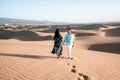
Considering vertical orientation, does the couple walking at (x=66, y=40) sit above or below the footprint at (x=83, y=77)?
above

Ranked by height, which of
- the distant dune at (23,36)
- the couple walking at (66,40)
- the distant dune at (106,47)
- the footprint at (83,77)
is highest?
the couple walking at (66,40)

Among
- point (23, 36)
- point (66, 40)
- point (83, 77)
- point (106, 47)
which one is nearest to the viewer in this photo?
point (83, 77)

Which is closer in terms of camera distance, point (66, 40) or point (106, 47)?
point (66, 40)

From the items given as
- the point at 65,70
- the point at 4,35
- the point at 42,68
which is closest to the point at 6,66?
the point at 42,68

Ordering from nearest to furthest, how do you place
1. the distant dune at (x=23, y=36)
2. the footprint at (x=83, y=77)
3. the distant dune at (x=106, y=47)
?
the footprint at (x=83, y=77)
the distant dune at (x=106, y=47)
the distant dune at (x=23, y=36)

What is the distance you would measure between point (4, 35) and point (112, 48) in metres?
33.2

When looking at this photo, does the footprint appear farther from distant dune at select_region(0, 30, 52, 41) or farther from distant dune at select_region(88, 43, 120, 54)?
distant dune at select_region(0, 30, 52, 41)

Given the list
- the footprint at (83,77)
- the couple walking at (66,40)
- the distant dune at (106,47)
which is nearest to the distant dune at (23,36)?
the distant dune at (106,47)

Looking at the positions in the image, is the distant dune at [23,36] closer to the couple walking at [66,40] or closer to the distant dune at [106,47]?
the distant dune at [106,47]

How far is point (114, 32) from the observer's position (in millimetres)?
48562

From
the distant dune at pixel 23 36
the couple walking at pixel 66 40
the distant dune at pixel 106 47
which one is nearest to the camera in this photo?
the couple walking at pixel 66 40

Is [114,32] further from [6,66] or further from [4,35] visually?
[6,66]

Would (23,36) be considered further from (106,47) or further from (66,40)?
(66,40)

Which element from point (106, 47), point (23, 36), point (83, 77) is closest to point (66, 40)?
point (83, 77)
